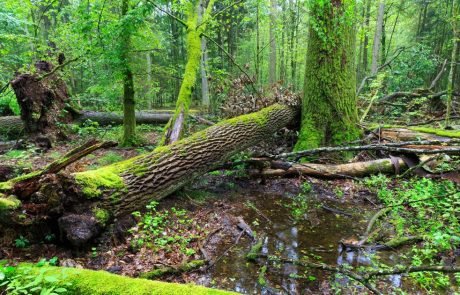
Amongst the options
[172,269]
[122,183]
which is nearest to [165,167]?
[122,183]

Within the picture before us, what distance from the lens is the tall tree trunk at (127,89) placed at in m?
6.77

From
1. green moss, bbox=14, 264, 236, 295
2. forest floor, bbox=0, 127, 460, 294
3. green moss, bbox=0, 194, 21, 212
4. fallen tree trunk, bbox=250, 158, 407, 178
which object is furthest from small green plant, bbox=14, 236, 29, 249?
fallen tree trunk, bbox=250, 158, 407, 178

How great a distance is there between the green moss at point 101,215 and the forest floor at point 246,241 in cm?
27

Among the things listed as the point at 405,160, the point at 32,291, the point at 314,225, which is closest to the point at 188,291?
the point at 32,291

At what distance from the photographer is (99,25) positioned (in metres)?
6.57

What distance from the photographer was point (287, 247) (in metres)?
Answer: 3.98

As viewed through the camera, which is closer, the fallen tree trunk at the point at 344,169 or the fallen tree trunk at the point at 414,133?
the fallen tree trunk at the point at 344,169

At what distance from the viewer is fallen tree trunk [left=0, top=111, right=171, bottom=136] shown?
33.7 ft

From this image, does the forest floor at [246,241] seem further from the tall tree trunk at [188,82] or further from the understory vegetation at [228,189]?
the tall tree trunk at [188,82]

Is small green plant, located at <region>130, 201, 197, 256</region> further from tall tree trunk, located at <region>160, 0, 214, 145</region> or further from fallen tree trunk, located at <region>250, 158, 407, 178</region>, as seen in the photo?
fallen tree trunk, located at <region>250, 158, 407, 178</region>

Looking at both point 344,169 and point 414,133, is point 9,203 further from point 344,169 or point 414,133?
point 414,133

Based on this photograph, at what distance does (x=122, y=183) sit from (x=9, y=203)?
133 centimetres

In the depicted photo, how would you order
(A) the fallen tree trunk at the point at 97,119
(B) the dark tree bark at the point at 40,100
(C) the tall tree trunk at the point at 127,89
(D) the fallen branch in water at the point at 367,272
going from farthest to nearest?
(A) the fallen tree trunk at the point at 97,119, (B) the dark tree bark at the point at 40,100, (C) the tall tree trunk at the point at 127,89, (D) the fallen branch in water at the point at 367,272

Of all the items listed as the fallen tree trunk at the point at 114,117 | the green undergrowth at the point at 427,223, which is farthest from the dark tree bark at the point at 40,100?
the green undergrowth at the point at 427,223
